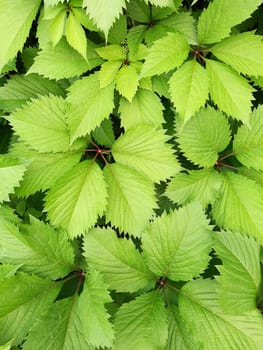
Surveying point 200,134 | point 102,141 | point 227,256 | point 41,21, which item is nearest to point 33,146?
point 102,141

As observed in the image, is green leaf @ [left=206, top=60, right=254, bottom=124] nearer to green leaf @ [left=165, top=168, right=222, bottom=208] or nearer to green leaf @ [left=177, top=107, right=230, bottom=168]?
green leaf @ [left=177, top=107, right=230, bottom=168]

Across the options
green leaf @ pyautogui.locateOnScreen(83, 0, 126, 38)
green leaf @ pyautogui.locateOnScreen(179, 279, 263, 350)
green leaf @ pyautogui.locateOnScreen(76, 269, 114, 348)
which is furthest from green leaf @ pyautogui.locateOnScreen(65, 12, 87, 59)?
green leaf @ pyautogui.locateOnScreen(179, 279, 263, 350)

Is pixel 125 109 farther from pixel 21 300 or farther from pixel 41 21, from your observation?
pixel 21 300

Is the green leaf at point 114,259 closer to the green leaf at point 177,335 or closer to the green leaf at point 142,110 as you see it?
the green leaf at point 177,335

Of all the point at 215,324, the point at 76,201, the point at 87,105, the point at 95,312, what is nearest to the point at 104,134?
the point at 87,105

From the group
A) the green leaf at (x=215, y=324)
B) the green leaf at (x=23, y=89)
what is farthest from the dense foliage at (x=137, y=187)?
the green leaf at (x=23, y=89)

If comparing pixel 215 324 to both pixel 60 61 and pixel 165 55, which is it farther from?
pixel 60 61

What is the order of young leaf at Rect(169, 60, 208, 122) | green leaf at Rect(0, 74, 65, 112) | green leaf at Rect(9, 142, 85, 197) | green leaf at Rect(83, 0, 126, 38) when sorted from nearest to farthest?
green leaf at Rect(83, 0, 126, 38)
young leaf at Rect(169, 60, 208, 122)
green leaf at Rect(9, 142, 85, 197)
green leaf at Rect(0, 74, 65, 112)
